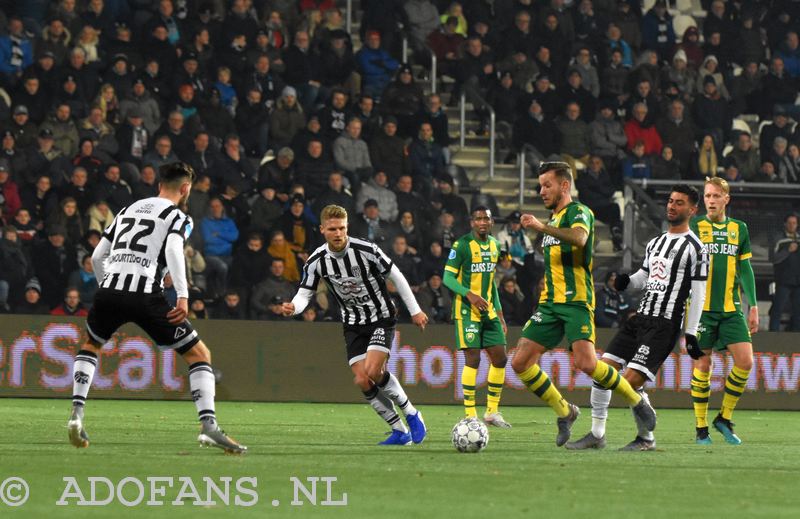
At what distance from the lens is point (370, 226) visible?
2116 cm

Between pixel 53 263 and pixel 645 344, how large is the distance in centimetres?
1025

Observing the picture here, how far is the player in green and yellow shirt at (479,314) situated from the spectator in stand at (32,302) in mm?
6565

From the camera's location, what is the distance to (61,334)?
18250 mm

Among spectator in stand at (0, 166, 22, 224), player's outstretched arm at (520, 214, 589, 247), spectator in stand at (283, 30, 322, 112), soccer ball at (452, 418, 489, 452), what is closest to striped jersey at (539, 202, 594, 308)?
player's outstretched arm at (520, 214, 589, 247)

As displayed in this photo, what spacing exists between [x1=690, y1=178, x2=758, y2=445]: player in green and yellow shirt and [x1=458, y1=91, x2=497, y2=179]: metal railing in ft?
38.2

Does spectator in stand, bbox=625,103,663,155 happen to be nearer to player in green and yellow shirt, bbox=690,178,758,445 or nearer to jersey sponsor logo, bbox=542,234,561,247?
player in green and yellow shirt, bbox=690,178,758,445

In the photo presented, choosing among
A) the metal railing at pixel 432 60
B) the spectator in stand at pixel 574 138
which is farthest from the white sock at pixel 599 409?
the metal railing at pixel 432 60

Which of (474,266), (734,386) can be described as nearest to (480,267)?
(474,266)

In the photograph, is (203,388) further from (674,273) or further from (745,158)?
(745,158)

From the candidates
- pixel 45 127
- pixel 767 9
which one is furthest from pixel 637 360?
pixel 767 9

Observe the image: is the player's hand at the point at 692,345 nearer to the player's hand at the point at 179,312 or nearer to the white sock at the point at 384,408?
the white sock at the point at 384,408

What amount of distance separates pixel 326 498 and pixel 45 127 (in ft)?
47.7

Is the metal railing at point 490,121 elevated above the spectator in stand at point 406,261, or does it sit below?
above

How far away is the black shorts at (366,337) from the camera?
11.7m
